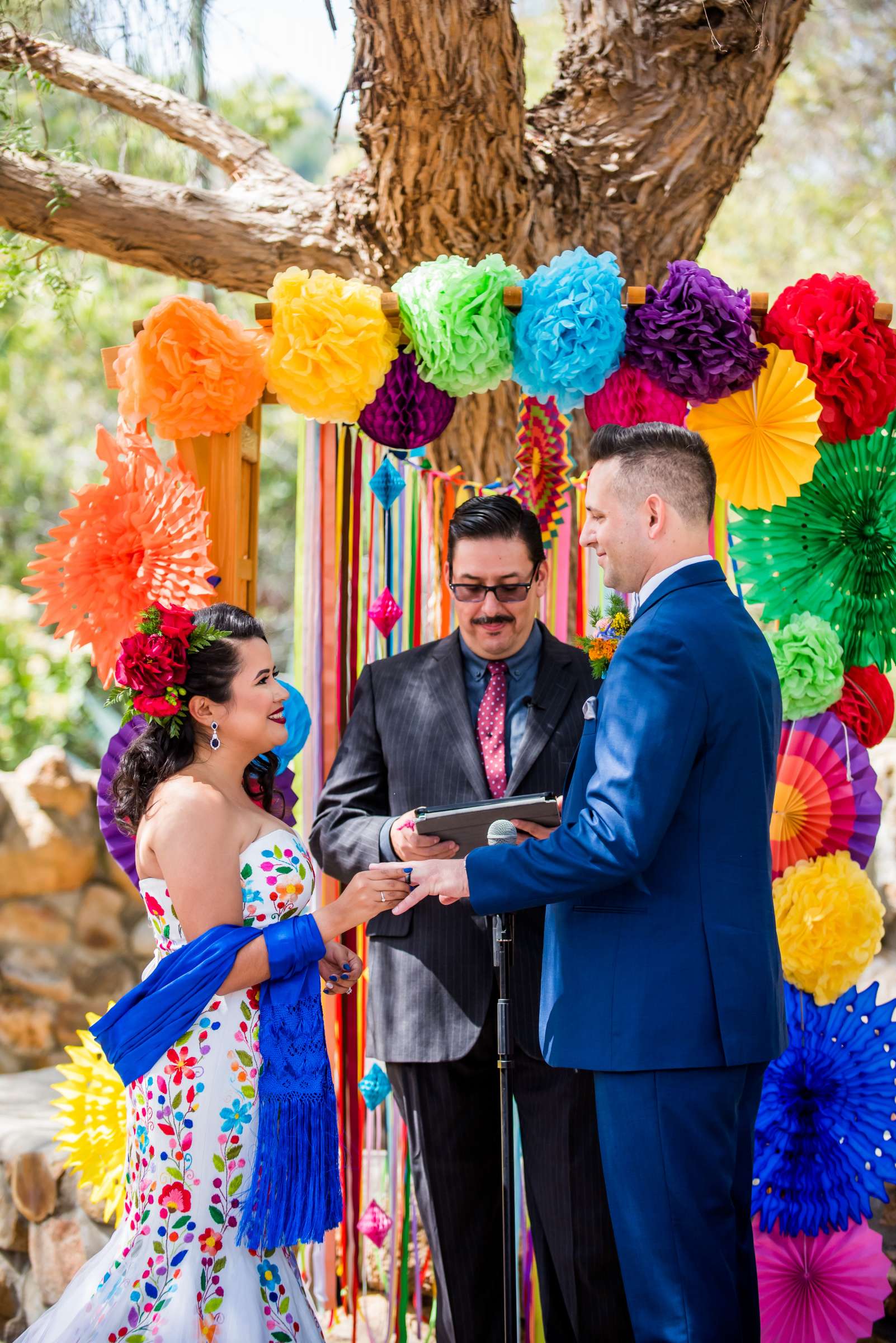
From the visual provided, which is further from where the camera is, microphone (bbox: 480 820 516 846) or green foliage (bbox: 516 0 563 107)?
green foliage (bbox: 516 0 563 107)

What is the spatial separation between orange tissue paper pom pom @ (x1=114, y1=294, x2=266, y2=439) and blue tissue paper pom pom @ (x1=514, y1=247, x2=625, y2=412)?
727 millimetres

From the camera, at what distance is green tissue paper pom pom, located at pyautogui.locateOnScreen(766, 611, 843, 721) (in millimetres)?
3465

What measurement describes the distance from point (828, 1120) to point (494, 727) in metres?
1.38

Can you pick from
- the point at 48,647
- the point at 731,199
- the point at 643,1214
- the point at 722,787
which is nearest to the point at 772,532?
the point at 722,787

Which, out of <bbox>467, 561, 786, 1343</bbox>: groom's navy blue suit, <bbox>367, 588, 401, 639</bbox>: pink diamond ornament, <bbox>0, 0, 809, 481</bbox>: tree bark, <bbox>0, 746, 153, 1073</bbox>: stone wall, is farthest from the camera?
<bbox>0, 746, 153, 1073</bbox>: stone wall

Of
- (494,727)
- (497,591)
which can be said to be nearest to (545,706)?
(494,727)

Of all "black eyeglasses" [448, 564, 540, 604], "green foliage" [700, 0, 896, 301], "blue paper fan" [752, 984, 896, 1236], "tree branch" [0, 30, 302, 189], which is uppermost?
"green foliage" [700, 0, 896, 301]

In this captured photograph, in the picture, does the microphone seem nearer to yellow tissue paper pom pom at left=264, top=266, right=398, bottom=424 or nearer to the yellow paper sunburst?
yellow tissue paper pom pom at left=264, top=266, right=398, bottom=424

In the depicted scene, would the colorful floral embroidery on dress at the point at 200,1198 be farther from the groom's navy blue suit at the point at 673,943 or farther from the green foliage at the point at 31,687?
the green foliage at the point at 31,687

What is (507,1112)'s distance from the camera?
2.71 m

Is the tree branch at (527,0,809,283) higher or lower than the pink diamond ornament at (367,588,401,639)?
higher

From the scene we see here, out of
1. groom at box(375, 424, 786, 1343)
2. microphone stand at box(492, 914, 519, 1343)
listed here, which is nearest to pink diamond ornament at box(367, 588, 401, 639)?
microphone stand at box(492, 914, 519, 1343)

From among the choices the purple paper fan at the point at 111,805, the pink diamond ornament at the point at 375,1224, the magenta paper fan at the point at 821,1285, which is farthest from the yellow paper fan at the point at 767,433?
the pink diamond ornament at the point at 375,1224

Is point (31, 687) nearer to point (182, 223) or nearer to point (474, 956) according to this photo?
point (182, 223)
